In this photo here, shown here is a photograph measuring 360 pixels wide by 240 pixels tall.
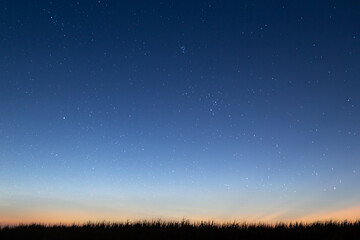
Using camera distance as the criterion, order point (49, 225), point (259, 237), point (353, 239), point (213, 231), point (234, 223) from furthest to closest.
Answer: point (49, 225)
point (234, 223)
point (213, 231)
point (259, 237)
point (353, 239)

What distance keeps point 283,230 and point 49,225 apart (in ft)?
33.1

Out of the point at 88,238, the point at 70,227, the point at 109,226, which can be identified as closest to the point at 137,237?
the point at 88,238

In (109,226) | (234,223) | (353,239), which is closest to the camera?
(353,239)

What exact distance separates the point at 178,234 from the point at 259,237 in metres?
2.45

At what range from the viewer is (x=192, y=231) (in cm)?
1280

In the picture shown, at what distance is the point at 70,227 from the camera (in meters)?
15.5

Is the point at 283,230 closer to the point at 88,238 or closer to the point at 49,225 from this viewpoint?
the point at 88,238

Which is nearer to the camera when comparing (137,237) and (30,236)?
(137,237)

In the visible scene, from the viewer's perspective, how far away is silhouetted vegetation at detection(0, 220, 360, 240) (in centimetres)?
1162

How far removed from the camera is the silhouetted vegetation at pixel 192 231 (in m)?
11.6

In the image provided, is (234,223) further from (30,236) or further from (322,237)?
(30,236)

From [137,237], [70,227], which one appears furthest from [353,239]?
[70,227]

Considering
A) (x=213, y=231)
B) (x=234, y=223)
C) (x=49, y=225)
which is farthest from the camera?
(x=49, y=225)

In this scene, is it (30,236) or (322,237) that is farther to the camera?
(30,236)
